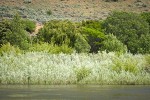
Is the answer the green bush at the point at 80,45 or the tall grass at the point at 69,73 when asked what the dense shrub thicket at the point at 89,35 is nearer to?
the green bush at the point at 80,45

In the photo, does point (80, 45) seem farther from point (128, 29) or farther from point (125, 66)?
point (125, 66)

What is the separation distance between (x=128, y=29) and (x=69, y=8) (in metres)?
46.7

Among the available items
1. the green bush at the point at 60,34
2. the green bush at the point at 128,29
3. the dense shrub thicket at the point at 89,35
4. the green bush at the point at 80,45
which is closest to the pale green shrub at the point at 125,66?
the dense shrub thicket at the point at 89,35

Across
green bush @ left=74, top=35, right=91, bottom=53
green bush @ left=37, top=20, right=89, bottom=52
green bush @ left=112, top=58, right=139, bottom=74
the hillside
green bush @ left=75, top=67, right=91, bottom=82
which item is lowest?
green bush @ left=75, top=67, right=91, bottom=82

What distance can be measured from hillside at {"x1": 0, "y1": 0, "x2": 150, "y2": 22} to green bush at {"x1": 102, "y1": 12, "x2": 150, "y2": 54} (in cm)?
3278

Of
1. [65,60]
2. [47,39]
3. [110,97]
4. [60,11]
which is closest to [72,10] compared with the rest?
[60,11]

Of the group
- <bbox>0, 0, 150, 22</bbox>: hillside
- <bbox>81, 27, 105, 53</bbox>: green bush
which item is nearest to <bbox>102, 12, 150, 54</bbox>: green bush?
<bbox>81, 27, 105, 53</bbox>: green bush

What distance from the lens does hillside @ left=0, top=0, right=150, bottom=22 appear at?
368 feet

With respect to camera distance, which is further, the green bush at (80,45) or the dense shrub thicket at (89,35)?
the green bush at (80,45)

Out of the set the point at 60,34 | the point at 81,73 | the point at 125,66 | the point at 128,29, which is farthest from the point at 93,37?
the point at 81,73

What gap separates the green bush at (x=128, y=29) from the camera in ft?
232

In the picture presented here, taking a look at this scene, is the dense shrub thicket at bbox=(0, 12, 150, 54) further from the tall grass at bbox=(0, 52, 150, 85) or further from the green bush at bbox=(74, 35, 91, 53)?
the tall grass at bbox=(0, 52, 150, 85)

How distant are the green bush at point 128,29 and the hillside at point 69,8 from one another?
32784 millimetres

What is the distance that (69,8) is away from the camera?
395 ft
